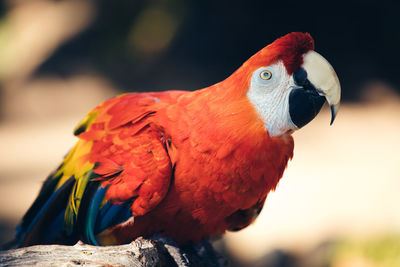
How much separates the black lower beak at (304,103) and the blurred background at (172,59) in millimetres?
2424

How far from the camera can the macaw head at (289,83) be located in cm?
139

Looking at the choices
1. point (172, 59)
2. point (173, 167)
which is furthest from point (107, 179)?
point (172, 59)

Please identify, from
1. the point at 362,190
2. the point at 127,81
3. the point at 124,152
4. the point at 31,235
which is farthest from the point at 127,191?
the point at 127,81

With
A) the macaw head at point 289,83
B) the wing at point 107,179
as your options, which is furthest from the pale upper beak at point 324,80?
the wing at point 107,179

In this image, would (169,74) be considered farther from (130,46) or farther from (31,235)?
(31,235)

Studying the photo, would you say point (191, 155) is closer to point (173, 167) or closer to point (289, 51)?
point (173, 167)

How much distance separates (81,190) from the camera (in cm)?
158

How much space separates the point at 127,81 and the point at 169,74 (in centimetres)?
50

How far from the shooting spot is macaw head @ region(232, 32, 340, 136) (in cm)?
139

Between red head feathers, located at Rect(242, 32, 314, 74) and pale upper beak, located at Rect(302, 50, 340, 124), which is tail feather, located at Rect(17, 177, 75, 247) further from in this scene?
pale upper beak, located at Rect(302, 50, 340, 124)

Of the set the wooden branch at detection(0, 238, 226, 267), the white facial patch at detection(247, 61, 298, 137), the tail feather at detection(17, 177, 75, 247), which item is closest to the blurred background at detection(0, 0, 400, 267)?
the tail feather at detection(17, 177, 75, 247)

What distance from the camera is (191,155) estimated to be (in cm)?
148

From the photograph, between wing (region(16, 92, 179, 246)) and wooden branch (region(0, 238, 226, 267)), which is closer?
wooden branch (region(0, 238, 226, 267))

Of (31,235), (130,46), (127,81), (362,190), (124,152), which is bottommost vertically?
(362,190)
